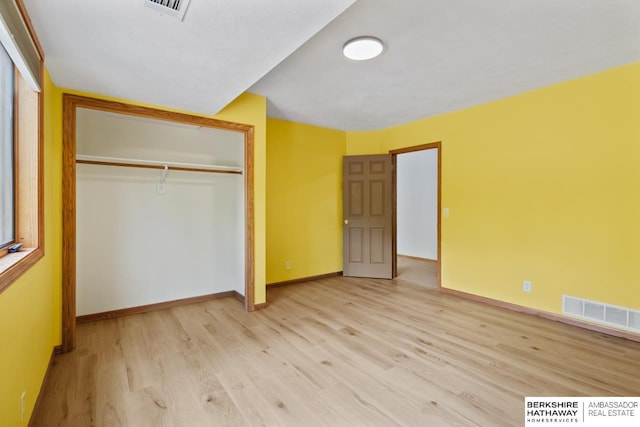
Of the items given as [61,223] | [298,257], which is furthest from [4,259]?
[298,257]

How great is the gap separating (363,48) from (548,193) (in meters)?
2.48

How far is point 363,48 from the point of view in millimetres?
2199

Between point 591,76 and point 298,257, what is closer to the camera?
point 591,76

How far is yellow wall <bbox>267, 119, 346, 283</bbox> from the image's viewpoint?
13.9 feet

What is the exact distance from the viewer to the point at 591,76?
9.00 feet

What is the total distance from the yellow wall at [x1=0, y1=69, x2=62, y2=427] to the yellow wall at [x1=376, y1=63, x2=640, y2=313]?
410cm

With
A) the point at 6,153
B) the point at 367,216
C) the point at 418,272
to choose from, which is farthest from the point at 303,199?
the point at 6,153

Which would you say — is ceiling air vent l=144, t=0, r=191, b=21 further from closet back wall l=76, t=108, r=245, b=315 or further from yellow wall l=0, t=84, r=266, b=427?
closet back wall l=76, t=108, r=245, b=315

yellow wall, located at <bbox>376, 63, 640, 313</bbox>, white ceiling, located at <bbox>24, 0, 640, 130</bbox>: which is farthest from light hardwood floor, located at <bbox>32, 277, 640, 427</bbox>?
white ceiling, located at <bbox>24, 0, 640, 130</bbox>

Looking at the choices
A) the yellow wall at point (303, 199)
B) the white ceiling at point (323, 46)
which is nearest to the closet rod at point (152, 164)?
the white ceiling at point (323, 46)

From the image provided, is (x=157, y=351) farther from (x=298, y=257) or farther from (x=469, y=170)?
(x=469, y=170)

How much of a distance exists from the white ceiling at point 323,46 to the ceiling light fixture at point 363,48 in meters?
0.05

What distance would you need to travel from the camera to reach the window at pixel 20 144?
140cm

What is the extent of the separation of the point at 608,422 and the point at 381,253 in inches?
125
